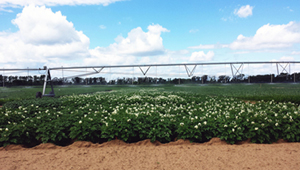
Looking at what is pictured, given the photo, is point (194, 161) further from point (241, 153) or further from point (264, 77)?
point (264, 77)

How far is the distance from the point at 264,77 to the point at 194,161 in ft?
116

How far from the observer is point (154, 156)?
16.6 feet

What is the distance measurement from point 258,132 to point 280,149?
69 cm

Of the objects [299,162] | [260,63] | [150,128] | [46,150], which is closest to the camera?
[299,162]

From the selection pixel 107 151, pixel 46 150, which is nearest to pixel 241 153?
pixel 107 151

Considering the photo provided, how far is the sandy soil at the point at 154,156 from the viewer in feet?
15.1

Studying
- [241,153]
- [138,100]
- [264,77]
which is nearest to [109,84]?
[138,100]

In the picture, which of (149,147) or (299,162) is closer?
(299,162)

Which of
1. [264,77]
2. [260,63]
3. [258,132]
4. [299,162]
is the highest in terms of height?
[260,63]

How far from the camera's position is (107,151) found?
17.7 feet

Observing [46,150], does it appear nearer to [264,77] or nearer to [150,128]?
[150,128]

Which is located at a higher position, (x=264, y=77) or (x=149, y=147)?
(x=264, y=77)

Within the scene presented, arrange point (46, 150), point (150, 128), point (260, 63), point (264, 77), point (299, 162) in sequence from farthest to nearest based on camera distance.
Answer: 1. point (264, 77)
2. point (260, 63)
3. point (150, 128)
4. point (46, 150)
5. point (299, 162)

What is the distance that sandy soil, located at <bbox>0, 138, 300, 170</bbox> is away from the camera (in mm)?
4594
